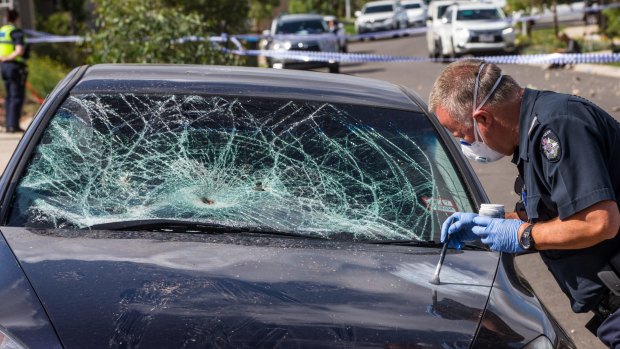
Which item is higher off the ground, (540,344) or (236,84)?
(236,84)

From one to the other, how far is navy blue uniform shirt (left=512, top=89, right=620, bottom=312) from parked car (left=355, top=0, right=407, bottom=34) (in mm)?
42403

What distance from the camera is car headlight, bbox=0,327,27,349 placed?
2646 millimetres

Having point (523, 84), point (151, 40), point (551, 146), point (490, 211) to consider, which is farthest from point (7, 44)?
point (551, 146)

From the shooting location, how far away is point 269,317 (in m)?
2.79

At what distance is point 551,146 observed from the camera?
9.87ft

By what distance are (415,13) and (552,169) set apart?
47210 mm

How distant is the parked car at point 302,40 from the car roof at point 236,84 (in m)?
18.6

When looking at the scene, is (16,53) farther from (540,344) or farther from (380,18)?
(380,18)

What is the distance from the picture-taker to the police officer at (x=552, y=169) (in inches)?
117

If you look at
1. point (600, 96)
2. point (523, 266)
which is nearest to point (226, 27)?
point (600, 96)

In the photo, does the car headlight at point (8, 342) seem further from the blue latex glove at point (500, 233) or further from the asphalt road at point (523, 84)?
the asphalt road at point (523, 84)

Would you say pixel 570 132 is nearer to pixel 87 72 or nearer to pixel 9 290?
pixel 9 290

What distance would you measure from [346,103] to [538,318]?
144 cm

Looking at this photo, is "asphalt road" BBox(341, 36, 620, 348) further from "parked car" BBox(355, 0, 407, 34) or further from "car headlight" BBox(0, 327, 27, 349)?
Answer: "car headlight" BBox(0, 327, 27, 349)
